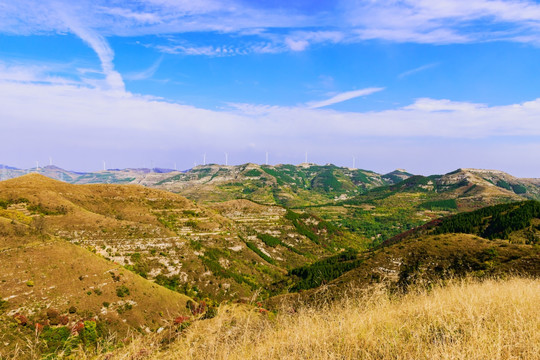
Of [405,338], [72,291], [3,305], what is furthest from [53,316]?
[405,338]

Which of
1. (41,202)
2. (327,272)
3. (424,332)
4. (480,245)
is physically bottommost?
(327,272)

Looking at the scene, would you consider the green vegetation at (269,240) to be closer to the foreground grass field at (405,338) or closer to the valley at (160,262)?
the valley at (160,262)

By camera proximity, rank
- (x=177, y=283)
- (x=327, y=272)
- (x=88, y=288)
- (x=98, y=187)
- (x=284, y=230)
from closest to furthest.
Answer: (x=88, y=288) → (x=177, y=283) → (x=327, y=272) → (x=98, y=187) → (x=284, y=230)

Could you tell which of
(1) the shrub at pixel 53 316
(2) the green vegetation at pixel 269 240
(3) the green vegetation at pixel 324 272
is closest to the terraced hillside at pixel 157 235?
(2) the green vegetation at pixel 269 240

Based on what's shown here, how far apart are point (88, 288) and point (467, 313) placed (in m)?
59.4

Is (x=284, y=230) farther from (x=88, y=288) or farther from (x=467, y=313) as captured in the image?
(x=467, y=313)

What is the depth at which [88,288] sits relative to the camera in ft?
157

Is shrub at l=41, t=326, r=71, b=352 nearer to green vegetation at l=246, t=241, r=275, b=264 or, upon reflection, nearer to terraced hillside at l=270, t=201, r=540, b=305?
terraced hillside at l=270, t=201, r=540, b=305

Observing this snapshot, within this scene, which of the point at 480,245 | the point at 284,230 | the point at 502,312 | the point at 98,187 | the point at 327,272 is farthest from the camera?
the point at 284,230

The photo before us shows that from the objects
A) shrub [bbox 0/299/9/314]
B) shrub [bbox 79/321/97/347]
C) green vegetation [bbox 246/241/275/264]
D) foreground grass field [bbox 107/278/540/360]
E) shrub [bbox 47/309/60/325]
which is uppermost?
foreground grass field [bbox 107/278/540/360]

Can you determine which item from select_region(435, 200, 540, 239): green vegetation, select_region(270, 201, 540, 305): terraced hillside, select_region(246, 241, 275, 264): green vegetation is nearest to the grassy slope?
select_region(270, 201, 540, 305): terraced hillside

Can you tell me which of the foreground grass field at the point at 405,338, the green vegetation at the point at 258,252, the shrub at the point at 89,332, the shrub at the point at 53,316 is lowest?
the green vegetation at the point at 258,252

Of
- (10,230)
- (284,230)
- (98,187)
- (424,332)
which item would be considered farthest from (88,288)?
(284,230)

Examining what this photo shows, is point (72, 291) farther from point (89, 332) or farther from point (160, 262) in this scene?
point (160, 262)
